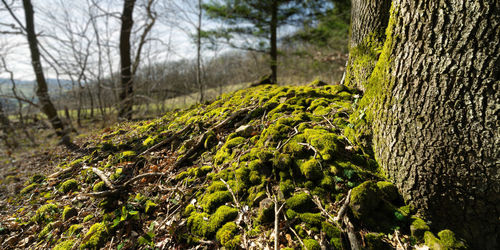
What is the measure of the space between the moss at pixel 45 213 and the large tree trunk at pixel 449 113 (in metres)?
3.91

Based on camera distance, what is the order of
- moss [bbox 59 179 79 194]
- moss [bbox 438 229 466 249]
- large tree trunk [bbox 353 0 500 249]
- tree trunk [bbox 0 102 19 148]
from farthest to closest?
tree trunk [bbox 0 102 19 148] → moss [bbox 59 179 79 194] → moss [bbox 438 229 466 249] → large tree trunk [bbox 353 0 500 249]

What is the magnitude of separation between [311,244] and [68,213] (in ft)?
9.39

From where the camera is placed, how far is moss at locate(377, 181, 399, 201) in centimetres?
176

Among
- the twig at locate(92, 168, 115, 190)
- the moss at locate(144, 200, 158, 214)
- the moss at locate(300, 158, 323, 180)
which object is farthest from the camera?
the twig at locate(92, 168, 115, 190)

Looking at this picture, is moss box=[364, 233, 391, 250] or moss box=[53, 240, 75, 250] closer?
moss box=[364, 233, 391, 250]

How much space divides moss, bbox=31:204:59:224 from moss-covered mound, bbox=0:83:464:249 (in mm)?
17

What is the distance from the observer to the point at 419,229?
153 cm

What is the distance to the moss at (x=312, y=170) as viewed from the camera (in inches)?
78.2

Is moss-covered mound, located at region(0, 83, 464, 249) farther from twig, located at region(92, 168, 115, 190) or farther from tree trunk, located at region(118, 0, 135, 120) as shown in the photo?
tree trunk, located at region(118, 0, 135, 120)

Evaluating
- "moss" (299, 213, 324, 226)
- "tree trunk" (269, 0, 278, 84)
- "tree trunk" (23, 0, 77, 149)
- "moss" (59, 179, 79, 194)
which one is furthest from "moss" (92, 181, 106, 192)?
"tree trunk" (269, 0, 278, 84)

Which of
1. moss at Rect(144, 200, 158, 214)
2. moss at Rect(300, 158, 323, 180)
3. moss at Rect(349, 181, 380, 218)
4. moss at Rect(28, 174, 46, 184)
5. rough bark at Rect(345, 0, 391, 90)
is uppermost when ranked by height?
rough bark at Rect(345, 0, 391, 90)

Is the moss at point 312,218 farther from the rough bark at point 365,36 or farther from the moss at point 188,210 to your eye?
the rough bark at point 365,36

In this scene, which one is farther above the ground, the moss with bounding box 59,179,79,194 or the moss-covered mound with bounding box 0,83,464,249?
the moss-covered mound with bounding box 0,83,464,249

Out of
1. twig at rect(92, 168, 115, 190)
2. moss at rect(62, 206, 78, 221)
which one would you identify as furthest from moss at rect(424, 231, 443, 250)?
moss at rect(62, 206, 78, 221)
